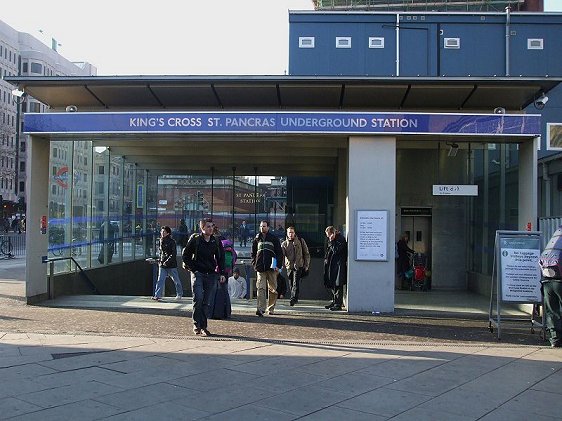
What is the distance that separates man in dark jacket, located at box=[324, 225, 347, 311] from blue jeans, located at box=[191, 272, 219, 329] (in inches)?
133

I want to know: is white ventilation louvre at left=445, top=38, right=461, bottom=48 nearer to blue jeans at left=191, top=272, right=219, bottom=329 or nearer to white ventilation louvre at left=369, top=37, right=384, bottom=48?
white ventilation louvre at left=369, top=37, right=384, bottom=48

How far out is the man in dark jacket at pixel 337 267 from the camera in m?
11.8

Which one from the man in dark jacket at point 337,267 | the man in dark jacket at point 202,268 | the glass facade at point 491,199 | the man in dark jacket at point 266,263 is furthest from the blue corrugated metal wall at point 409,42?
the man in dark jacket at point 202,268

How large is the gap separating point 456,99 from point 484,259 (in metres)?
4.55

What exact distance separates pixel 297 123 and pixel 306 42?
47.6ft

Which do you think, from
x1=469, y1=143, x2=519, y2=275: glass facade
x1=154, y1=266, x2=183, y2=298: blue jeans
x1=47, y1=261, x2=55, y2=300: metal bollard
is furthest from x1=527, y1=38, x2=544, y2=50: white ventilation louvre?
x1=47, y1=261, x2=55, y2=300: metal bollard

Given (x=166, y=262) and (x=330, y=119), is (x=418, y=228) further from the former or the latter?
(x=166, y=262)

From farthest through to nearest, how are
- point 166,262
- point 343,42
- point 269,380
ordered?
1. point 343,42
2. point 166,262
3. point 269,380

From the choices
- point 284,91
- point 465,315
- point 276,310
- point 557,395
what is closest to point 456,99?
point 284,91

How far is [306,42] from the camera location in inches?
971

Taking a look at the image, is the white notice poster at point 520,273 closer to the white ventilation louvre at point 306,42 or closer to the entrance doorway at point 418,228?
the entrance doorway at point 418,228

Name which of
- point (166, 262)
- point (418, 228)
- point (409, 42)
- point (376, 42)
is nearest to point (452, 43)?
point (409, 42)

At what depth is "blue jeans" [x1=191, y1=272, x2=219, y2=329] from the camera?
884cm

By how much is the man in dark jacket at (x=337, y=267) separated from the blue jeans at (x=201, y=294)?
11.1 ft
